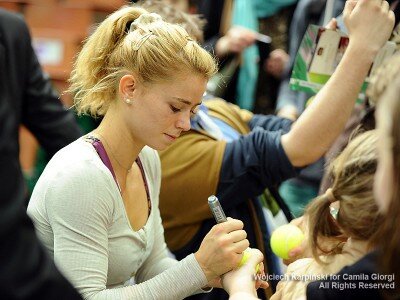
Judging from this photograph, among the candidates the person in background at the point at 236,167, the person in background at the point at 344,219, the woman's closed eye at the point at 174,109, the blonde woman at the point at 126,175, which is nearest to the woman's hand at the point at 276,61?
the person in background at the point at 236,167

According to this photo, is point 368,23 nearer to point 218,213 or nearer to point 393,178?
point 218,213

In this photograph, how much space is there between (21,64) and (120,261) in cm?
79

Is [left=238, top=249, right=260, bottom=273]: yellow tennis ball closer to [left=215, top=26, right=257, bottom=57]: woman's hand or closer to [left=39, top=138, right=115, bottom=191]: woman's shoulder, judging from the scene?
[left=39, top=138, right=115, bottom=191]: woman's shoulder

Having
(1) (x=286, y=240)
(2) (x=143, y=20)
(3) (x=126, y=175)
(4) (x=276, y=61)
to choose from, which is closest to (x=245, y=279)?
(1) (x=286, y=240)

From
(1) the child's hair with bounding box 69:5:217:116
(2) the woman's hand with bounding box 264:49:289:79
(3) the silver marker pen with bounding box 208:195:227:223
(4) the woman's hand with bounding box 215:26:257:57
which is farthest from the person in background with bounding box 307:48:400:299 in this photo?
(2) the woman's hand with bounding box 264:49:289:79

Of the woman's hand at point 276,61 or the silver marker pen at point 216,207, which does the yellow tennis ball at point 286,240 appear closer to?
the silver marker pen at point 216,207

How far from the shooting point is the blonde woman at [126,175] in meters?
1.41

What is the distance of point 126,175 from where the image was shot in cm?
161

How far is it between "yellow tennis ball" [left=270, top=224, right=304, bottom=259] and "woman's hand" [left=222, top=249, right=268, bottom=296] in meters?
0.12

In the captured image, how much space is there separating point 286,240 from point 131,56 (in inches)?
21.7

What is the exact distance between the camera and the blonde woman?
141 cm

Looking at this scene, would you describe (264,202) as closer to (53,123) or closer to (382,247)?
(53,123)

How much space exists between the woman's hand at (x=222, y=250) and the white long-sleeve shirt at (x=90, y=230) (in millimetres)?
22

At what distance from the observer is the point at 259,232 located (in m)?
1.94
